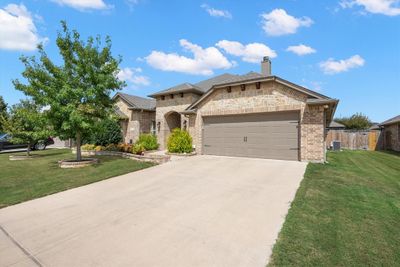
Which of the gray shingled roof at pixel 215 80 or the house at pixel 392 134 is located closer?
the gray shingled roof at pixel 215 80

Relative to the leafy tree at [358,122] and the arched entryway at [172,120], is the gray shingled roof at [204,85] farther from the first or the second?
the leafy tree at [358,122]

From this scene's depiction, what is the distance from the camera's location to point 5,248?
3387mm

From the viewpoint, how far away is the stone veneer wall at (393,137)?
20.1 m

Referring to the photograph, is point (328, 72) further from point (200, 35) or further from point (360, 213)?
point (360, 213)

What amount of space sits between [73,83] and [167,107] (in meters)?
8.06

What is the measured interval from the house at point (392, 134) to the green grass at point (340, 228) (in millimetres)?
18249

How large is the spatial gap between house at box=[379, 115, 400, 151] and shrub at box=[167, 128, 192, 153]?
18368mm

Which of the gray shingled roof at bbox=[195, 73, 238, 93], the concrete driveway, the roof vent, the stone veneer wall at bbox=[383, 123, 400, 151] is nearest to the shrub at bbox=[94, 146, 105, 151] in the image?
the concrete driveway

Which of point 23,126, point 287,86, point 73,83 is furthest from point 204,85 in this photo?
point 23,126

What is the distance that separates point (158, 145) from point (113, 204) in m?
11.9

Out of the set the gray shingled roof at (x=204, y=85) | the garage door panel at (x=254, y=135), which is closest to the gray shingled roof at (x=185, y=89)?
the gray shingled roof at (x=204, y=85)

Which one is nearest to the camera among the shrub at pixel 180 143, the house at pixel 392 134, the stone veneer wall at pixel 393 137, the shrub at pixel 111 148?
the shrub at pixel 180 143

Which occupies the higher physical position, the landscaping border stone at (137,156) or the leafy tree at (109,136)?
the leafy tree at (109,136)

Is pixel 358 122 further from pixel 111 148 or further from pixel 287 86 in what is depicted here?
pixel 111 148
